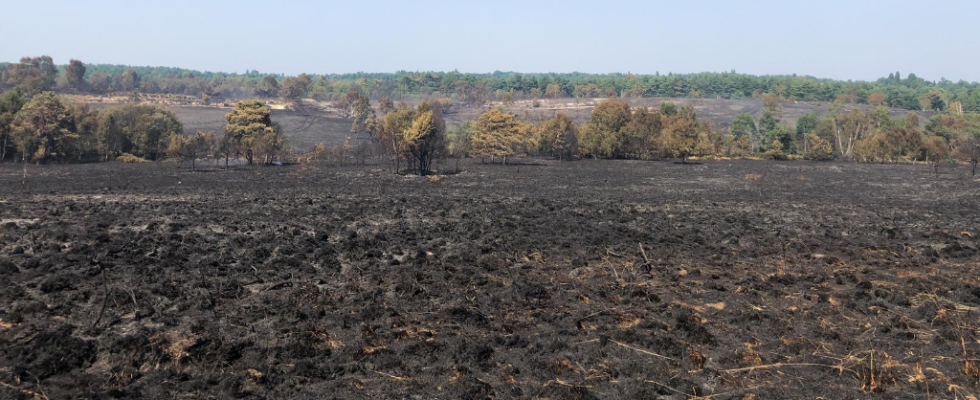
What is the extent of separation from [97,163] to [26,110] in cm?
959

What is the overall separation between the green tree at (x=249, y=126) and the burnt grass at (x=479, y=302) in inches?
1664

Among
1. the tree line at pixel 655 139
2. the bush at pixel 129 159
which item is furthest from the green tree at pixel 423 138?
the bush at pixel 129 159

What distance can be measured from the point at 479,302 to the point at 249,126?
77.1 metres

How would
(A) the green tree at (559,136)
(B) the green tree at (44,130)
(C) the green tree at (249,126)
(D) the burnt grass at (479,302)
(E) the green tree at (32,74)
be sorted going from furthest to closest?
(E) the green tree at (32,74), (A) the green tree at (559,136), (C) the green tree at (249,126), (B) the green tree at (44,130), (D) the burnt grass at (479,302)

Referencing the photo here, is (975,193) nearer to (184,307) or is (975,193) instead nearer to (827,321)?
(827,321)

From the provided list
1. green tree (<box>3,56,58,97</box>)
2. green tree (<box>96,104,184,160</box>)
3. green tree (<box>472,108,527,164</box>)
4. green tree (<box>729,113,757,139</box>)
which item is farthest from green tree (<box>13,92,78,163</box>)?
green tree (<box>729,113,757,139</box>)

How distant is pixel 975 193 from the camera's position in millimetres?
53625

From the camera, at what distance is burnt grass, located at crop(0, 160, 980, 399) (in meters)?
13.1

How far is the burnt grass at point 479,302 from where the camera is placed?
43.1 feet

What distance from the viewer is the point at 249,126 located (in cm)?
8719

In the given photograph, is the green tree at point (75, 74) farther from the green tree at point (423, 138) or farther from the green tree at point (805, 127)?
the green tree at point (805, 127)

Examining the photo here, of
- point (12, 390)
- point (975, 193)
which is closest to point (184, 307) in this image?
point (12, 390)

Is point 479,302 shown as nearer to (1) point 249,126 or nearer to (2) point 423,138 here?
(2) point 423,138

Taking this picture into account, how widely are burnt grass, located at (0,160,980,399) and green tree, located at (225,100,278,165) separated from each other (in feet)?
139
